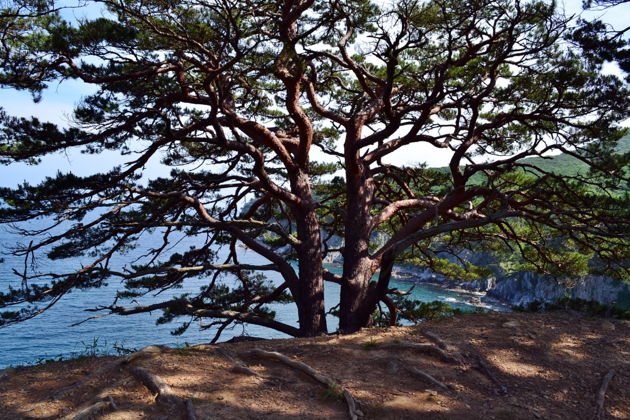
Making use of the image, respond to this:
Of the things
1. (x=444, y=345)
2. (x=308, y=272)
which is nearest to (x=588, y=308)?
(x=444, y=345)

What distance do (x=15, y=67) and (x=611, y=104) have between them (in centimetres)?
945

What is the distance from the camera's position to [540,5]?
6.66 metres

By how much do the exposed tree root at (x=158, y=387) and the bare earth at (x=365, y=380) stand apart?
0.03 m

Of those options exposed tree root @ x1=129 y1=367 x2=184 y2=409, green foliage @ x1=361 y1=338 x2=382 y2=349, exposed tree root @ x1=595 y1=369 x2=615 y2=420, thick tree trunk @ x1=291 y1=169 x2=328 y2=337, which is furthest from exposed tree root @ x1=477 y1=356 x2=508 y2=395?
thick tree trunk @ x1=291 y1=169 x2=328 y2=337

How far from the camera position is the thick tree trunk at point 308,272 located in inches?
324

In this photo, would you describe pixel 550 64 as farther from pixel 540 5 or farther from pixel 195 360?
pixel 195 360

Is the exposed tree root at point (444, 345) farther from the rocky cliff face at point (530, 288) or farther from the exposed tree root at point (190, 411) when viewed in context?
the rocky cliff face at point (530, 288)

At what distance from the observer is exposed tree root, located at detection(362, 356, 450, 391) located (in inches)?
164

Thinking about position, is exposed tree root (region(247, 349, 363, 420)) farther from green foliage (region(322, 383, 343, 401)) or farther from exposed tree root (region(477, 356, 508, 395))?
exposed tree root (region(477, 356, 508, 395))

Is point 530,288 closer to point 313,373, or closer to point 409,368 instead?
point 409,368

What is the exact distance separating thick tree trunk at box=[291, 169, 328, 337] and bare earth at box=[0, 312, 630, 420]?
2.61 meters

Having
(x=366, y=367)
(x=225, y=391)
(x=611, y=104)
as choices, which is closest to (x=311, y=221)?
(x=366, y=367)

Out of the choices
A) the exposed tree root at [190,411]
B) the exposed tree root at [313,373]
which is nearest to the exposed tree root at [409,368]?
the exposed tree root at [313,373]

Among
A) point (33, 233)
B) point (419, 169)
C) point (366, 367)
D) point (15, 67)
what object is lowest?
point (366, 367)
